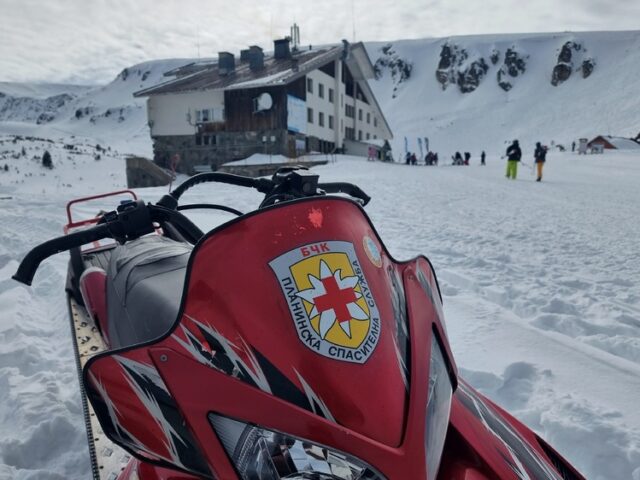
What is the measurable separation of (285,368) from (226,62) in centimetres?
3087

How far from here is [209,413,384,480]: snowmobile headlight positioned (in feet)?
3.48

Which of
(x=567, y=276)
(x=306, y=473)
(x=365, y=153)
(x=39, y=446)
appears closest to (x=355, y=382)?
(x=306, y=473)

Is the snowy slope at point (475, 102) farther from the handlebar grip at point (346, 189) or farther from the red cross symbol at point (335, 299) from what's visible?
the red cross symbol at point (335, 299)

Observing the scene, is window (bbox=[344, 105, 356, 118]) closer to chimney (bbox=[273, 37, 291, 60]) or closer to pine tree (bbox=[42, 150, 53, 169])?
chimney (bbox=[273, 37, 291, 60])

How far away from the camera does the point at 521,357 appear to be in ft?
10.0

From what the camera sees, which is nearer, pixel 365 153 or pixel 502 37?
pixel 365 153

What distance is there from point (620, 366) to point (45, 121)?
97.1 metres

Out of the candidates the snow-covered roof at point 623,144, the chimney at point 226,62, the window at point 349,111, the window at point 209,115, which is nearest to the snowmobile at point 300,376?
the window at point 209,115

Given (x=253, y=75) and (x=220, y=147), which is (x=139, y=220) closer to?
(x=220, y=147)

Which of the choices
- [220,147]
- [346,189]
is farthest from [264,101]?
[346,189]

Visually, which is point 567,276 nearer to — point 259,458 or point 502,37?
point 259,458

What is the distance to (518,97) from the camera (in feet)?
235

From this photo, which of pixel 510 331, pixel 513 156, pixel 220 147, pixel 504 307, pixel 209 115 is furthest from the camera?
pixel 220 147

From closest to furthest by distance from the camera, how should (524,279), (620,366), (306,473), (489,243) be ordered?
Answer: (306,473) < (620,366) < (524,279) < (489,243)
